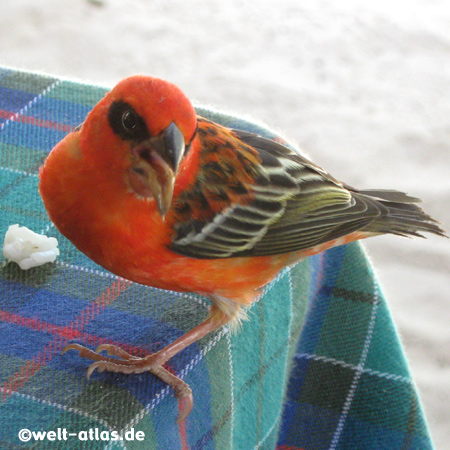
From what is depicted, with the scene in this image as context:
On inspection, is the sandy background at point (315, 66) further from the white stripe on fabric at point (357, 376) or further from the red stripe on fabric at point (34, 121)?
the red stripe on fabric at point (34, 121)

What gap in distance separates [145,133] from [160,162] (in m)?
0.05

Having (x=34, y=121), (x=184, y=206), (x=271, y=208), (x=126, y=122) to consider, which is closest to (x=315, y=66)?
(x=34, y=121)

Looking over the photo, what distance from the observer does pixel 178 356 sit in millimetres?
1203

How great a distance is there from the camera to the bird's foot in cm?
114

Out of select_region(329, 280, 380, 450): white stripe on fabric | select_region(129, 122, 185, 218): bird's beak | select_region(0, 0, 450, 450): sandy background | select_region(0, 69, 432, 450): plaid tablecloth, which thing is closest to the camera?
select_region(129, 122, 185, 218): bird's beak

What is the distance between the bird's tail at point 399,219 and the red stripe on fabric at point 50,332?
1.74 feet

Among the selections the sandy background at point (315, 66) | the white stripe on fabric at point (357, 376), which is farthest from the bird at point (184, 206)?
the sandy background at point (315, 66)

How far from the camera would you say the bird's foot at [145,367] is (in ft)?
→ 3.73

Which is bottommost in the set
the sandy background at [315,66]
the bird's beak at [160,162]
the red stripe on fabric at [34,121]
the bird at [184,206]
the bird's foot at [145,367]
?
the sandy background at [315,66]

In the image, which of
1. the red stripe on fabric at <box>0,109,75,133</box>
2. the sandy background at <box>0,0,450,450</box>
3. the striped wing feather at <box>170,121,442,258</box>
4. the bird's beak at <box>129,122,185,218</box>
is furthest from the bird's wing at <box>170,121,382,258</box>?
the sandy background at <box>0,0,450,450</box>

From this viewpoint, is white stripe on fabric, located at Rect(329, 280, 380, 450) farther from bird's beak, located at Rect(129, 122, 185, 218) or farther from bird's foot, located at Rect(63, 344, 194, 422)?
bird's beak, located at Rect(129, 122, 185, 218)

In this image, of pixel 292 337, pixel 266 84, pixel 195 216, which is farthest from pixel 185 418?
pixel 266 84

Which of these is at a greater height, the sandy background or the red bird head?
the red bird head

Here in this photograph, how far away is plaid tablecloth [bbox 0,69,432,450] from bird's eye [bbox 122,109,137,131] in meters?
0.42
